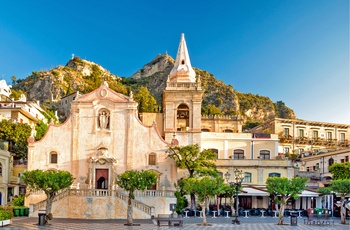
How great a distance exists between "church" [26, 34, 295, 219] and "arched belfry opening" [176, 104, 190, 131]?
0.40 feet

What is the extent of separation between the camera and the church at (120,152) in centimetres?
4084

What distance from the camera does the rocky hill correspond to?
119250 millimetres

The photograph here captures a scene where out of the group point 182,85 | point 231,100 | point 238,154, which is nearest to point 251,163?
point 238,154

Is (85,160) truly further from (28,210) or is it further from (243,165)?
(243,165)

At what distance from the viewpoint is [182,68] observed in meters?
55.8

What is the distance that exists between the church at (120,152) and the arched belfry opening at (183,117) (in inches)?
4.8

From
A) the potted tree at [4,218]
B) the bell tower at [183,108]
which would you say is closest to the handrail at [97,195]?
the potted tree at [4,218]

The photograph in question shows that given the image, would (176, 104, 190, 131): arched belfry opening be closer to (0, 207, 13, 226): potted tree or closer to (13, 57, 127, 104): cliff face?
(0, 207, 13, 226): potted tree

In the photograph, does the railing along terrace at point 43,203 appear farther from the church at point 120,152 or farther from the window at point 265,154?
the window at point 265,154

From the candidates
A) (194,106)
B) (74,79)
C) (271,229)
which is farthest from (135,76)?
(271,229)

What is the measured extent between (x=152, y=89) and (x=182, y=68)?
82186 millimetres

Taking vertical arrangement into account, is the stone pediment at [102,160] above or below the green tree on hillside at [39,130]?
below

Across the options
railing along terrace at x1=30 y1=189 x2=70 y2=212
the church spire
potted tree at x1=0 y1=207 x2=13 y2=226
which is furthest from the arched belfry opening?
potted tree at x1=0 y1=207 x2=13 y2=226

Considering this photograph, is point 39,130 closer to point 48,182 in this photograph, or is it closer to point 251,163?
point 251,163
